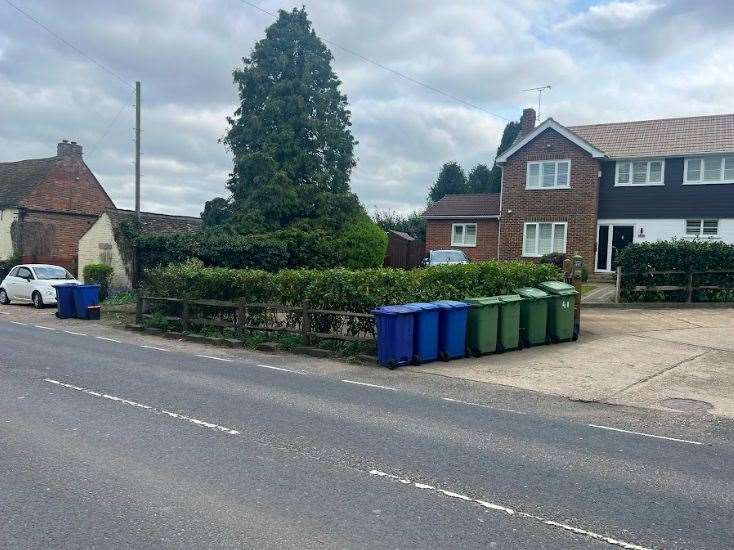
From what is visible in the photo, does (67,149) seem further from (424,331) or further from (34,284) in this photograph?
(424,331)

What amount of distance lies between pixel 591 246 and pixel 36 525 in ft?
87.4

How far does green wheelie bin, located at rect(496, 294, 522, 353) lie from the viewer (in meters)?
12.5

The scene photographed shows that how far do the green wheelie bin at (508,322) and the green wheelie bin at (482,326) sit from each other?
227mm

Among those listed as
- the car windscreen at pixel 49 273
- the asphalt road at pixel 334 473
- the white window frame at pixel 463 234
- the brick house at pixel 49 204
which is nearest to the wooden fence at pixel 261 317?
the asphalt road at pixel 334 473

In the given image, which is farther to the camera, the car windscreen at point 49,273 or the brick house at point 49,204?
the brick house at point 49,204

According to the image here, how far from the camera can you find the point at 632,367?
11.1 m

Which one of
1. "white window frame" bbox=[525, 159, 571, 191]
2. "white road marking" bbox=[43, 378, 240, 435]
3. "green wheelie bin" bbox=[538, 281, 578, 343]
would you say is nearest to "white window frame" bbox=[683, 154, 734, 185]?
"white window frame" bbox=[525, 159, 571, 191]

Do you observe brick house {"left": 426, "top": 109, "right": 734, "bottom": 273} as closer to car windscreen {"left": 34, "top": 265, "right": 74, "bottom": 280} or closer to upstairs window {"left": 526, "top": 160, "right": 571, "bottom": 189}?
upstairs window {"left": 526, "top": 160, "right": 571, "bottom": 189}

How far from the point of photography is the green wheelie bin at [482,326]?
11984 mm

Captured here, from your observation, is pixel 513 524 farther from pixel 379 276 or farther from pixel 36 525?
pixel 379 276

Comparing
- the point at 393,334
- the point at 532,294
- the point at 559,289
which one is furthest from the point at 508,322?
the point at 393,334

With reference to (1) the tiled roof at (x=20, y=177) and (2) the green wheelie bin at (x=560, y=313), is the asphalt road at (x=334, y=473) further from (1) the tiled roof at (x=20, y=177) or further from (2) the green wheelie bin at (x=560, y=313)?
(1) the tiled roof at (x=20, y=177)

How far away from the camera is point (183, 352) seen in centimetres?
1280

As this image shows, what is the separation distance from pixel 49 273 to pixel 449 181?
133 feet
